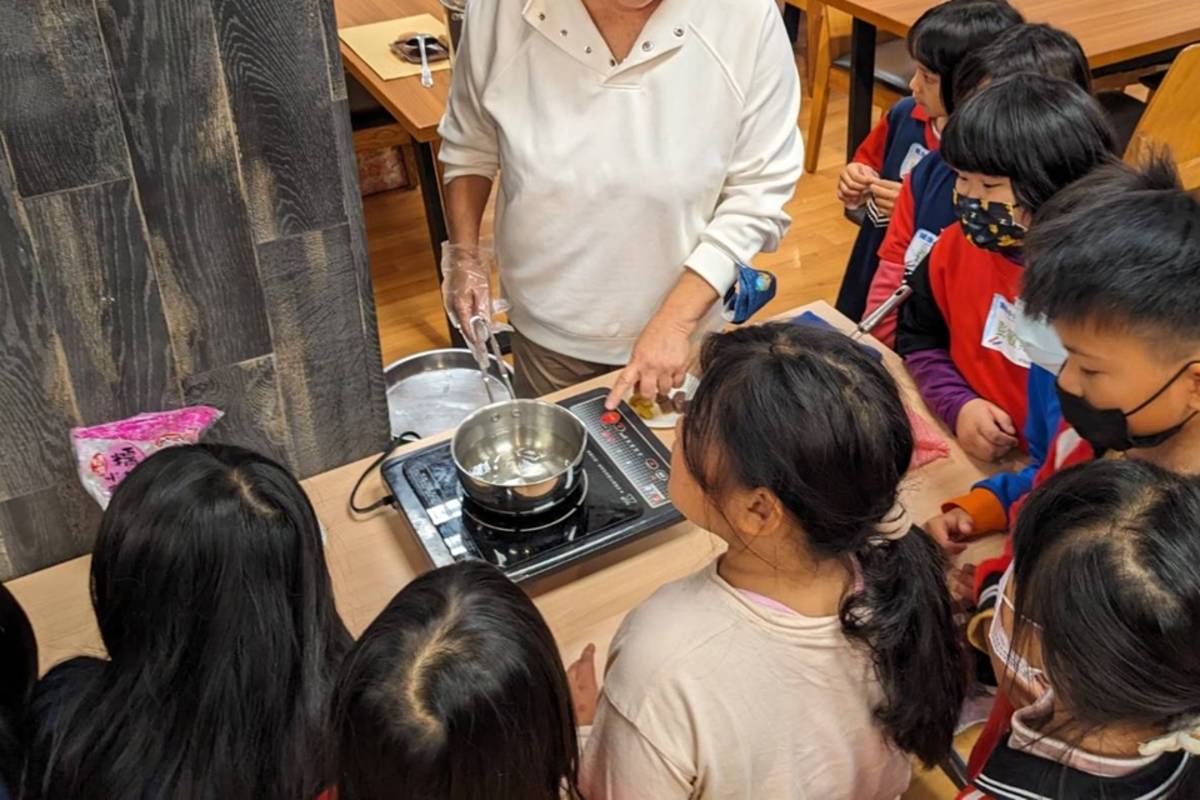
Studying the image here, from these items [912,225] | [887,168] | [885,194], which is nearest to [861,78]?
[887,168]

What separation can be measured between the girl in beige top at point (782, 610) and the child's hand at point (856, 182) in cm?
147

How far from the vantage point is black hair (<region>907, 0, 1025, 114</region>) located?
2027mm

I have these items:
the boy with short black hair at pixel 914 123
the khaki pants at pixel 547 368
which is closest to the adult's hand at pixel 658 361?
the khaki pants at pixel 547 368

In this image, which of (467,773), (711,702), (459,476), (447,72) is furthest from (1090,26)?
(467,773)

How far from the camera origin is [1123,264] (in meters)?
1.11

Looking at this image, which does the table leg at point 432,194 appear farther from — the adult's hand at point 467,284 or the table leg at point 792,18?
the table leg at point 792,18

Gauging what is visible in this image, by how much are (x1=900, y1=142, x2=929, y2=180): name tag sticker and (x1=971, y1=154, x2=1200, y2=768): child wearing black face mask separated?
1066mm

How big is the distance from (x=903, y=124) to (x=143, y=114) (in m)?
1.71

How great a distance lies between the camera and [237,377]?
55.0 inches

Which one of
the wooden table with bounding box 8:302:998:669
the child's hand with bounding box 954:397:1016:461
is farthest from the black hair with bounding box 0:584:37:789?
the child's hand with bounding box 954:397:1016:461

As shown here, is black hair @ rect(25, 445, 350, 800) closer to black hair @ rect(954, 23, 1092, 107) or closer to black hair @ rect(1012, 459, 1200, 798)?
black hair @ rect(1012, 459, 1200, 798)

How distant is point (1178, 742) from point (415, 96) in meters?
2.20

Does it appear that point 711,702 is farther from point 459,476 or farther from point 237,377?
point 237,377

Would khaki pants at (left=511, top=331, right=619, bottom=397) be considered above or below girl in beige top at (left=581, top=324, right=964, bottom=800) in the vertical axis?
below
